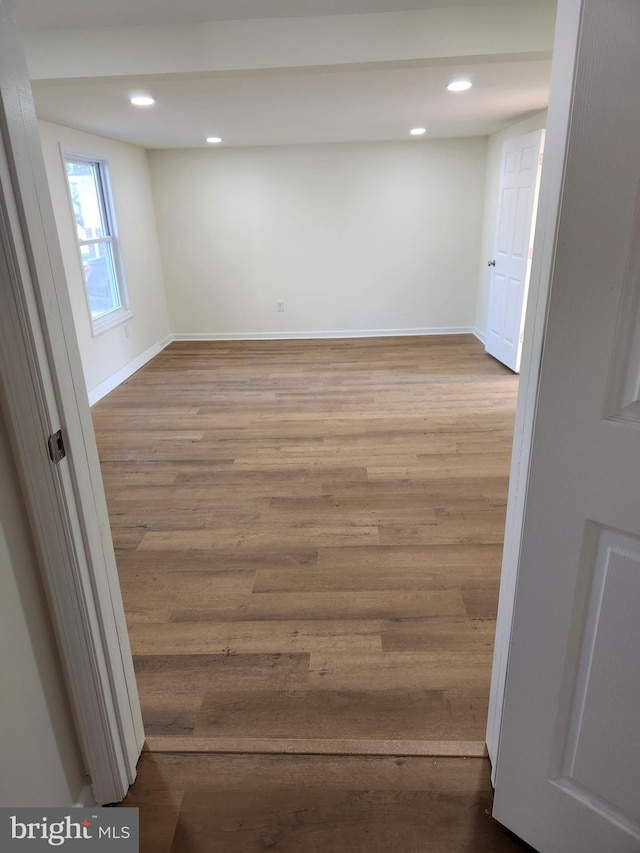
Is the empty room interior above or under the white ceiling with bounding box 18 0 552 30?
under

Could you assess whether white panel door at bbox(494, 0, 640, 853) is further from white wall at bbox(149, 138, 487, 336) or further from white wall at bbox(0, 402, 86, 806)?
white wall at bbox(149, 138, 487, 336)

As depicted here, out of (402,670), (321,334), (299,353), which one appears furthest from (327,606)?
(321,334)

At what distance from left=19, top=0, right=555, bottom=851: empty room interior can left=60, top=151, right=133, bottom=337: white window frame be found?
0.03 metres

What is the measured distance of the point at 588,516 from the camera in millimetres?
981

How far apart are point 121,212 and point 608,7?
17.9 feet

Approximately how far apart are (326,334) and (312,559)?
4.68 meters

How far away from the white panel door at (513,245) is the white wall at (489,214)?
0.22 m

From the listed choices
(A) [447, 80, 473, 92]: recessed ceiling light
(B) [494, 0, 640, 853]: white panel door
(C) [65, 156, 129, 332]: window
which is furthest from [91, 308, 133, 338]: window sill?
(B) [494, 0, 640, 853]: white panel door

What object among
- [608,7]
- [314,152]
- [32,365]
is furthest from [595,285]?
[314,152]

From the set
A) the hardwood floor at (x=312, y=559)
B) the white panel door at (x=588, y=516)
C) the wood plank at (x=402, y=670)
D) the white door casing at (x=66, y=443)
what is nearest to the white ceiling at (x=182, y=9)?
the white door casing at (x=66, y=443)

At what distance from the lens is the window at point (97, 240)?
4.77 metres

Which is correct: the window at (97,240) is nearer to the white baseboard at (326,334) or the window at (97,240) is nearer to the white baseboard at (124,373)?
the white baseboard at (124,373)

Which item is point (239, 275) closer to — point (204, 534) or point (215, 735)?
point (204, 534)

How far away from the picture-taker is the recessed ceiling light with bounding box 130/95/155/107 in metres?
3.38
